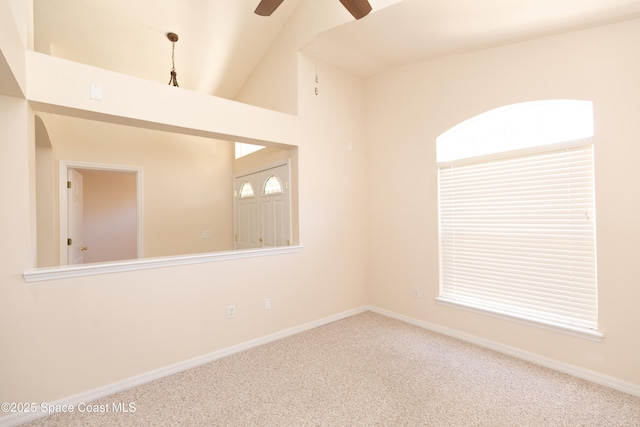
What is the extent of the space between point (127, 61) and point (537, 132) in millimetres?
4737

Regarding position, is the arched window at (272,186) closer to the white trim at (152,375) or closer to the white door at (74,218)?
the white trim at (152,375)

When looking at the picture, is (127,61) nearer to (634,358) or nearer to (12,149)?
(12,149)

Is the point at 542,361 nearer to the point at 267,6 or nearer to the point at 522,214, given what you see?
the point at 522,214

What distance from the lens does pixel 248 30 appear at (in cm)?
371

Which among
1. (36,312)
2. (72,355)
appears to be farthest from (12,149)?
(72,355)

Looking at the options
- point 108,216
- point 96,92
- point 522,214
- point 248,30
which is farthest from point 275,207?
point 108,216

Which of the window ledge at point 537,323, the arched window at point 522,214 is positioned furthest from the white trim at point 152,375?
the arched window at point 522,214

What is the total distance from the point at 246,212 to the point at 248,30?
252 centimetres

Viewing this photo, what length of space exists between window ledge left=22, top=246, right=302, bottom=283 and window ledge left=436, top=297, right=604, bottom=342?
2.12 metres

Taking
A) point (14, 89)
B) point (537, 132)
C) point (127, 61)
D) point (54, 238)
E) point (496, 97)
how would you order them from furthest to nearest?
point (127, 61)
point (54, 238)
point (496, 97)
point (537, 132)
point (14, 89)

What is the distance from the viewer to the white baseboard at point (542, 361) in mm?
2229

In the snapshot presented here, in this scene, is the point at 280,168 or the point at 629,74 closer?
the point at 629,74

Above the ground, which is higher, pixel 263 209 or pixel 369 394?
pixel 263 209

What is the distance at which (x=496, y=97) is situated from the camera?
9.37 ft
